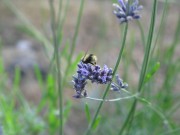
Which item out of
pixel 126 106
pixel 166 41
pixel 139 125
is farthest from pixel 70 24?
pixel 139 125

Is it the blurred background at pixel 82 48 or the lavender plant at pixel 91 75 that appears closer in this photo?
the lavender plant at pixel 91 75

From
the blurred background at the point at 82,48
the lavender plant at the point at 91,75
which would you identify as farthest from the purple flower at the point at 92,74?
the blurred background at the point at 82,48

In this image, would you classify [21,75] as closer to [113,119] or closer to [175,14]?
[113,119]

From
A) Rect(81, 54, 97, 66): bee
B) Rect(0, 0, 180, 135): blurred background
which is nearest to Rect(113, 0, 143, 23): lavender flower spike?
Rect(81, 54, 97, 66): bee

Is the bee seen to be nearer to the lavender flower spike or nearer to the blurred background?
the lavender flower spike

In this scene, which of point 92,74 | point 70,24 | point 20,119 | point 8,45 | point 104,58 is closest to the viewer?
point 92,74

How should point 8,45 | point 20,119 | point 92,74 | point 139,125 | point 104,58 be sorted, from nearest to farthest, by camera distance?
1. point 92,74
2. point 139,125
3. point 20,119
4. point 104,58
5. point 8,45

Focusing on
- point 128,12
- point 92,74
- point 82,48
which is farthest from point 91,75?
point 82,48

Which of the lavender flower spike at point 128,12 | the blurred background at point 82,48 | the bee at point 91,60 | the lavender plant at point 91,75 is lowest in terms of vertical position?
the lavender plant at point 91,75

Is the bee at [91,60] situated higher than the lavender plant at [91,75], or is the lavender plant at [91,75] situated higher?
the bee at [91,60]

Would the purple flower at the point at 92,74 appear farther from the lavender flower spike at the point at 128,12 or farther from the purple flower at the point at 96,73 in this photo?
the lavender flower spike at the point at 128,12

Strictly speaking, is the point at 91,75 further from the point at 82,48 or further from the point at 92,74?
the point at 82,48
